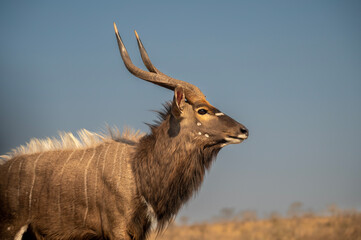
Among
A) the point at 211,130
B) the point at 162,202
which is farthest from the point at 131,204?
the point at 211,130

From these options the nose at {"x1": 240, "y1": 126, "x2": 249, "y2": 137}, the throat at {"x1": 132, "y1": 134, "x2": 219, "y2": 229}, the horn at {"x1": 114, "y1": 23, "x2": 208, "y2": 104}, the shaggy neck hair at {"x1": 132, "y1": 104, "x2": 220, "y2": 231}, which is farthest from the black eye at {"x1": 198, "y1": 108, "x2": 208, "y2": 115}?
the nose at {"x1": 240, "y1": 126, "x2": 249, "y2": 137}

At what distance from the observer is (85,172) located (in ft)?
22.4

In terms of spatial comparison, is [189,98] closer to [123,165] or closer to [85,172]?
[123,165]

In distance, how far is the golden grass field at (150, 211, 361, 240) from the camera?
1032 cm

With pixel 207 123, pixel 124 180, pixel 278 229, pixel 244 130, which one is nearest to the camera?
pixel 124 180

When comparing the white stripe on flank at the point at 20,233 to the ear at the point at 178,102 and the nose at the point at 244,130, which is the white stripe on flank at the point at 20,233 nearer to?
the ear at the point at 178,102

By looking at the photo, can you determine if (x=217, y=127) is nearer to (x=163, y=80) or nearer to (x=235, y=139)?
(x=235, y=139)

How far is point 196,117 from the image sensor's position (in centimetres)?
690

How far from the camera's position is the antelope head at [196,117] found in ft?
22.2

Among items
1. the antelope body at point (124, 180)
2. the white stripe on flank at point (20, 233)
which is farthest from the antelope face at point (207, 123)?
the white stripe on flank at point (20, 233)

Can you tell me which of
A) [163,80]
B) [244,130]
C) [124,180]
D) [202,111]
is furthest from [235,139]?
[124,180]

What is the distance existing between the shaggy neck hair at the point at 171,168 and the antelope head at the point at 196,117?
75 mm

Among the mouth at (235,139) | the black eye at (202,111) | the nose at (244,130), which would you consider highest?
the black eye at (202,111)

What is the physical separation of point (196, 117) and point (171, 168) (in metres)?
0.84
